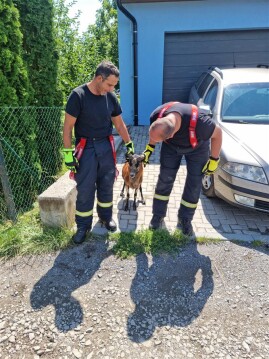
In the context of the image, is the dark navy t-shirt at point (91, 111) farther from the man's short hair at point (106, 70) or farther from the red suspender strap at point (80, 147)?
the man's short hair at point (106, 70)

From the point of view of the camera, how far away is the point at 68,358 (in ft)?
7.50

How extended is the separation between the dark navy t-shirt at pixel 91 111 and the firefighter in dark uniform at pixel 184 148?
518 millimetres

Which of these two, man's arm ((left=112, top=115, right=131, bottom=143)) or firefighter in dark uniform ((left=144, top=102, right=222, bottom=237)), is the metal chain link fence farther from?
firefighter in dark uniform ((left=144, top=102, right=222, bottom=237))

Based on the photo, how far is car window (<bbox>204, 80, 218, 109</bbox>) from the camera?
16.4 ft

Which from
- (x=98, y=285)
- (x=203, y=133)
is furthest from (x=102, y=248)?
(x=203, y=133)

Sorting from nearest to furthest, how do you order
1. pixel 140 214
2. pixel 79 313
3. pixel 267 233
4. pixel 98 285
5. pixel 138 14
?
pixel 79 313
pixel 98 285
pixel 267 233
pixel 140 214
pixel 138 14

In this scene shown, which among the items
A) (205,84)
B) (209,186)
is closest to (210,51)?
(205,84)

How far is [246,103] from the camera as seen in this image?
15.5 ft

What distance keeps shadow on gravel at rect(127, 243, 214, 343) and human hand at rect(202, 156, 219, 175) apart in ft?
3.28

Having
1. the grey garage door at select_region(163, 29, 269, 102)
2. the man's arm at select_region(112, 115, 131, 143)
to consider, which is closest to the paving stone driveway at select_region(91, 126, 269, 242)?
the man's arm at select_region(112, 115, 131, 143)

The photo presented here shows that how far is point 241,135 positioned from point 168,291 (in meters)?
2.48

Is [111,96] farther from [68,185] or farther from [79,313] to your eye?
[79,313]

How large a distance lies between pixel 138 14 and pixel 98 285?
742 centimetres

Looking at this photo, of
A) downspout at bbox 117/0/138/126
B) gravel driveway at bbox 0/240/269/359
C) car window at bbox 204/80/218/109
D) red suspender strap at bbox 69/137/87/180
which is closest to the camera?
gravel driveway at bbox 0/240/269/359
